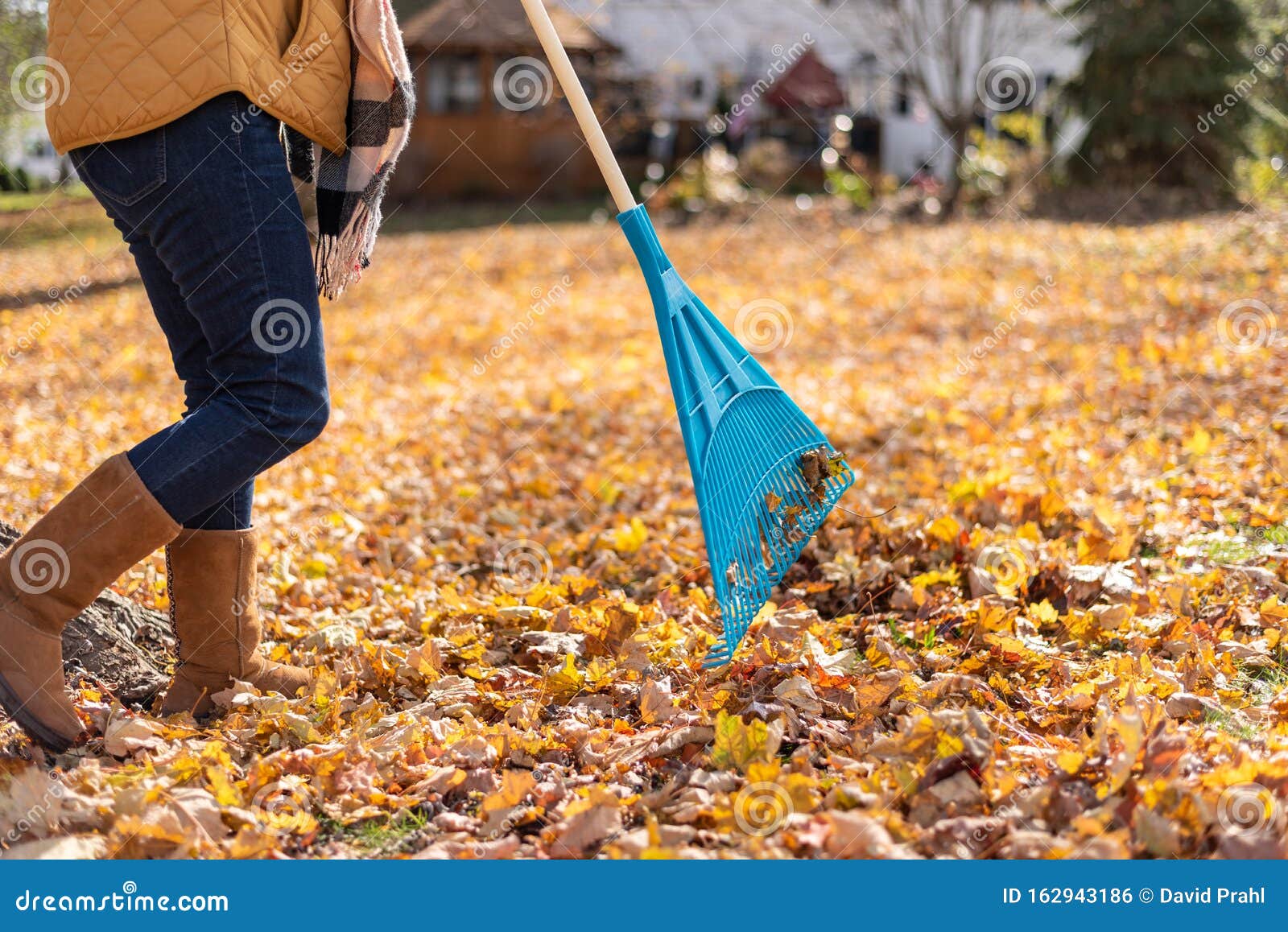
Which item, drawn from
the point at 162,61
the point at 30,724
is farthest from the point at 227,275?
the point at 30,724

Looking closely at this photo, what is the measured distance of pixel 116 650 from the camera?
252 cm

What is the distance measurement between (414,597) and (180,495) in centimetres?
125

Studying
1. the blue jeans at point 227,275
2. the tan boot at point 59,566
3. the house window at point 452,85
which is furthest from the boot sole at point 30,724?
the house window at point 452,85

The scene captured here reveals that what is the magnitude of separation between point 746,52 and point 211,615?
2164 centimetres

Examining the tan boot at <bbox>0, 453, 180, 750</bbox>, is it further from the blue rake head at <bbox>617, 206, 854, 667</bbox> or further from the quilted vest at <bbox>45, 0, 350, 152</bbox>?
the blue rake head at <bbox>617, 206, 854, 667</bbox>

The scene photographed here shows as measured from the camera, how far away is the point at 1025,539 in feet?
10.3

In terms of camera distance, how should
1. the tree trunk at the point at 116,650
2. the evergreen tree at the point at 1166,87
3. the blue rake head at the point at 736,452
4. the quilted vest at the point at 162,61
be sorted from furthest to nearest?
the evergreen tree at the point at 1166,87
the tree trunk at the point at 116,650
the blue rake head at the point at 736,452
the quilted vest at the point at 162,61

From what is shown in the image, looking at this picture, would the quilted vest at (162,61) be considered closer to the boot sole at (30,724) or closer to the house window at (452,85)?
the boot sole at (30,724)

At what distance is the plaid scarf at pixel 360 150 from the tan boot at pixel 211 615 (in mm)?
563

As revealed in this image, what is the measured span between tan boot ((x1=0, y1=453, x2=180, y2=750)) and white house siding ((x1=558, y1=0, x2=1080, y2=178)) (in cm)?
1908

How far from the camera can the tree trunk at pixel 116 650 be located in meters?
2.46

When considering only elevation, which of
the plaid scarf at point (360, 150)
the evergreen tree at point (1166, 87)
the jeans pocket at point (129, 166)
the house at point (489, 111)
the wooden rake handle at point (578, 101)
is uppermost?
the house at point (489, 111)

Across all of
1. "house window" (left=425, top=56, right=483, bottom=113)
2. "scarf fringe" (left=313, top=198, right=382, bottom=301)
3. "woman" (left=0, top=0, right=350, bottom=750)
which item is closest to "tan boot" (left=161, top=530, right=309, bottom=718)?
"woman" (left=0, top=0, right=350, bottom=750)

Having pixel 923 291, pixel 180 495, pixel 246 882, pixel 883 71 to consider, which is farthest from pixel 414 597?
pixel 883 71
